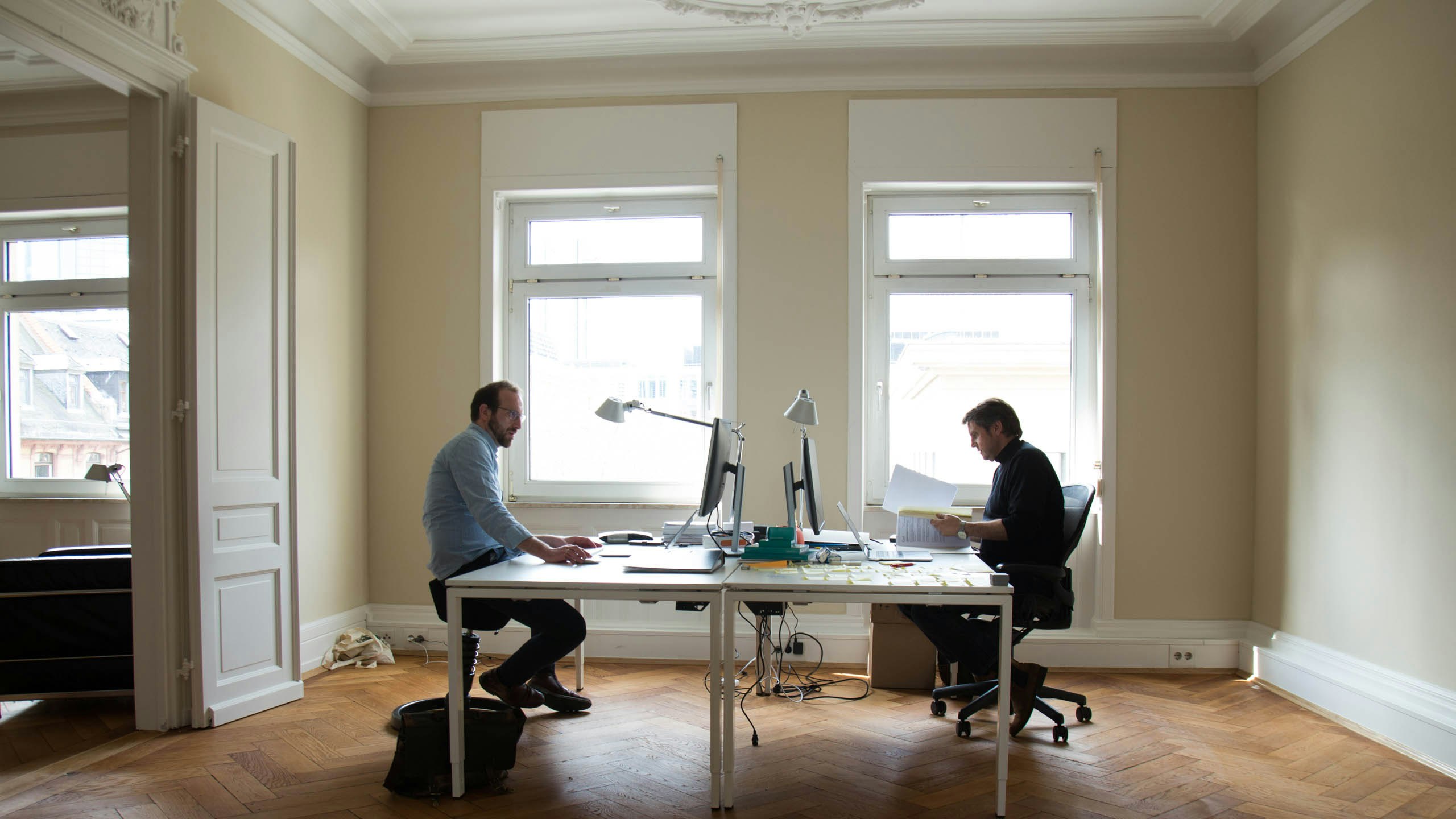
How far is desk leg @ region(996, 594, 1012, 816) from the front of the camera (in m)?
2.53

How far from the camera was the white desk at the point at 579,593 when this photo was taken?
2.57 metres

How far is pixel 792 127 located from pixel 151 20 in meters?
2.77

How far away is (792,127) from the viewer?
4.43 metres

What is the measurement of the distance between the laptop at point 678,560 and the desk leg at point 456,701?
1.78 feet

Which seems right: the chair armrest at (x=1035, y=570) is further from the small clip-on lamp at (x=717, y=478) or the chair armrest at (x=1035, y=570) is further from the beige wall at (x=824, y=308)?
the beige wall at (x=824, y=308)

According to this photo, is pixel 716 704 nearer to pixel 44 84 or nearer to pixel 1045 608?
pixel 1045 608

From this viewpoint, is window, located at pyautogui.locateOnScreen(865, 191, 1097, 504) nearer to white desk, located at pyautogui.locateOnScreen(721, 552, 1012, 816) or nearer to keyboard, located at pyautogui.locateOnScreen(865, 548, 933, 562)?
keyboard, located at pyautogui.locateOnScreen(865, 548, 933, 562)

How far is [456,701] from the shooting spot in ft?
8.66

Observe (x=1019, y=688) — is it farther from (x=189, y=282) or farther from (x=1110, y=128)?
(x=189, y=282)

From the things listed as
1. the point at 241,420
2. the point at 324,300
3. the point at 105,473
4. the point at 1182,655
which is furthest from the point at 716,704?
the point at 105,473

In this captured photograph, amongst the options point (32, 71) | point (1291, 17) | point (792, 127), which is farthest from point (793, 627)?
point (32, 71)

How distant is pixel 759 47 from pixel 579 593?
2982 millimetres

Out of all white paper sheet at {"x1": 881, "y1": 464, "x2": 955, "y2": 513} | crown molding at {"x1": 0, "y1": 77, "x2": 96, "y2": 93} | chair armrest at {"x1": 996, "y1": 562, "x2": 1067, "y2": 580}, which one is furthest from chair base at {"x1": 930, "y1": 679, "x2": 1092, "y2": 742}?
crown molding at {"x1": 0, "y1": 77, "x2": 96, "y2": 93}

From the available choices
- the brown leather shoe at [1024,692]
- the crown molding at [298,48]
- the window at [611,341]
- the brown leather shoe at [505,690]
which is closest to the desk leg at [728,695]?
the brown leather shoe at [505,690]
